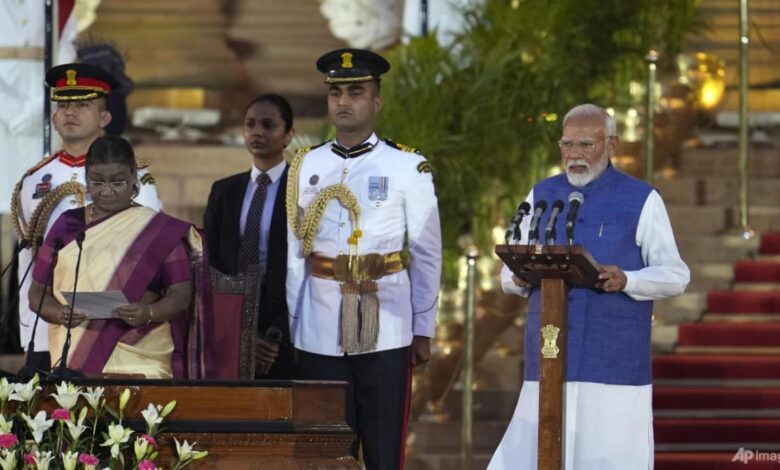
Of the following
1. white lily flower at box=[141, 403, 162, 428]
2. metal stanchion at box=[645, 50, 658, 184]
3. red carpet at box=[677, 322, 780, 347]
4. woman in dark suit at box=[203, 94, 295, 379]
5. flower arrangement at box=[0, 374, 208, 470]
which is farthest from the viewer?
metal stanchion at box=[645, 50, 658, 184]

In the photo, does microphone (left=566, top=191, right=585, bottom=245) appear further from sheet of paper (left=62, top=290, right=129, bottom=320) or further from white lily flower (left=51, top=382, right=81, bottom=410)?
white lily flower (left=51, top=382, right=81, bottom=410)

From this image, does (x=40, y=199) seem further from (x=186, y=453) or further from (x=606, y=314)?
(x=186, y=453)

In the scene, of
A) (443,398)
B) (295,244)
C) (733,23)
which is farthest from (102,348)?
(733,23)

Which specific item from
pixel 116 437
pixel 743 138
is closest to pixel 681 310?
pixel 743 138

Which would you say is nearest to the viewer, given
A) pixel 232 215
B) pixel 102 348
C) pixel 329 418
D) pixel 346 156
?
pixel 329 418

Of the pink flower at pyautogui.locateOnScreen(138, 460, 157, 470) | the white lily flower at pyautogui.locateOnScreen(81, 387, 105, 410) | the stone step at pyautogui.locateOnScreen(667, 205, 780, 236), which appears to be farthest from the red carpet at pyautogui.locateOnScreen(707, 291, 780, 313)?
the pink flower at pyautogui.locateOnScreen(138, 460, 157, 470)

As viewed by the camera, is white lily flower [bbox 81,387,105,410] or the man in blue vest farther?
the man in blue vest

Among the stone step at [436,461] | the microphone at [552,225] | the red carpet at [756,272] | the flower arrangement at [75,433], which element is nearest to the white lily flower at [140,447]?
the flower arrangement at [75,433]

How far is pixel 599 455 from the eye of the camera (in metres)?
7.22

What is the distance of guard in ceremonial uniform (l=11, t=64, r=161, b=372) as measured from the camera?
805 centimetres

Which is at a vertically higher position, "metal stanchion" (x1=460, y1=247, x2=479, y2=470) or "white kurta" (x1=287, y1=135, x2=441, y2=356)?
"white kurta" (x1=287, y1=135, x2=441, y2=356)

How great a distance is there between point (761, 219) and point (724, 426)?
7.89ft

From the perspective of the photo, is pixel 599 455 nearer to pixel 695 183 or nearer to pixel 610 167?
pixel 610 167

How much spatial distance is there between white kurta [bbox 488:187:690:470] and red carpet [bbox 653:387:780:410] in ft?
9.34
